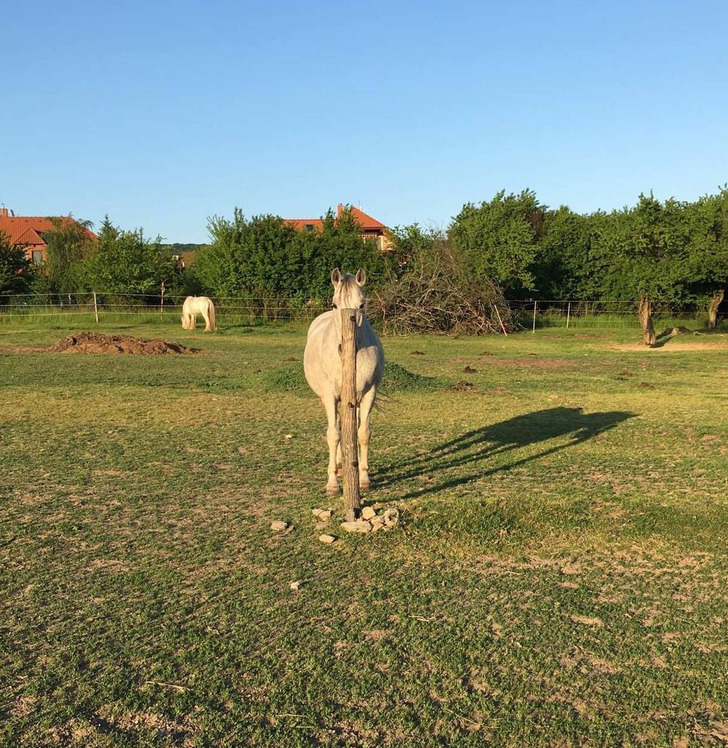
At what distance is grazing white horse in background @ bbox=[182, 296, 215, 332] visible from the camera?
1171 inches

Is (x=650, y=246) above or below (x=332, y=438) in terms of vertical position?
above

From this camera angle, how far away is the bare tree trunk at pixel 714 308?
1248 inches

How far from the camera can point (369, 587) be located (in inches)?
179

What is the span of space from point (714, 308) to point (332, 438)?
3080 centimetres

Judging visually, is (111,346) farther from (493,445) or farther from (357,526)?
(357,526)

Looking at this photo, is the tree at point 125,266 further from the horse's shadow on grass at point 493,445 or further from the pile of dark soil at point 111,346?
the horse's shadow on grass at point 493,445

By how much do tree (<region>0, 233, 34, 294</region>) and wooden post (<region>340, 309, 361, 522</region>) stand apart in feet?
116

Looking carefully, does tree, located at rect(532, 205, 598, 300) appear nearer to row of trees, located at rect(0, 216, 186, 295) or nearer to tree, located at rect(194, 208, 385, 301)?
tree, located at rect(194, 208, 385, 301)

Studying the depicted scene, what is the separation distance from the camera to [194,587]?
14.9ft

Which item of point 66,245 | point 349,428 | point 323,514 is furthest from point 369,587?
point 66,245

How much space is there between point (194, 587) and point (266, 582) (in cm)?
49

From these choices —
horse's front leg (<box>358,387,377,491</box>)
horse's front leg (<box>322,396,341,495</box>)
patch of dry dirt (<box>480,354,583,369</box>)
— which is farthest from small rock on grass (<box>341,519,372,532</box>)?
patch of dry dirt (<box>480,354,583,369</box>)

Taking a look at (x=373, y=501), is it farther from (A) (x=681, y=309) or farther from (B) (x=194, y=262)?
(B) (x=194, y=262)

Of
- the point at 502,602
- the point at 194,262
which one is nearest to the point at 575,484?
the point at 502,602
